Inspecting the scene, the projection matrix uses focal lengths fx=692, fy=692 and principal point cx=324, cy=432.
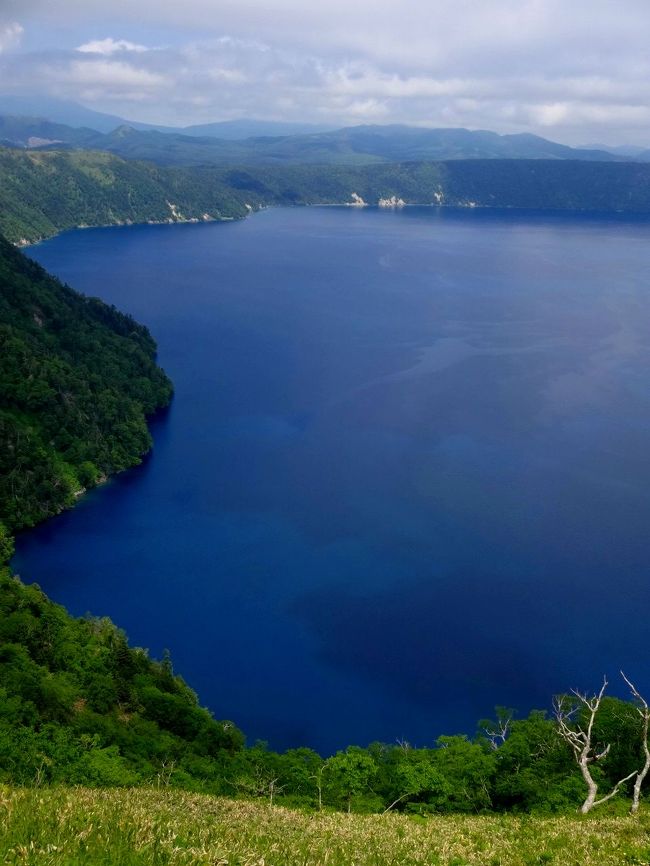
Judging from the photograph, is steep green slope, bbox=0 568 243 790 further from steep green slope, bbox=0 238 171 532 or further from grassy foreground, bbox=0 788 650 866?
steep green slope, bbox=0 238 171 532

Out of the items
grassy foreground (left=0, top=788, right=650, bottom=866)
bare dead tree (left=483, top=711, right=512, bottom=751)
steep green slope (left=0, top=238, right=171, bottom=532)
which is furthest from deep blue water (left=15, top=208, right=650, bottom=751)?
grassy foreground (left=0, top=788, right=650, bottom=866)

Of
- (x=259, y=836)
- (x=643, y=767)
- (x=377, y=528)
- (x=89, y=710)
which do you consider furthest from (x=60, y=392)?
(x=259, y=836)

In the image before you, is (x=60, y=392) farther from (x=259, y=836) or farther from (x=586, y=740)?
(x=259, y=836)

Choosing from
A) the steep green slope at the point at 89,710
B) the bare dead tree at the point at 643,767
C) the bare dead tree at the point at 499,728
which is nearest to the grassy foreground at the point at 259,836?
the bare dead tree at the point at 643,767

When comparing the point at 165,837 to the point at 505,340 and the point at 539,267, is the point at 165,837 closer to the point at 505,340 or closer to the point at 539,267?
the point at 505,340

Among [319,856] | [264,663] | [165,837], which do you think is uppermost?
[165,837]

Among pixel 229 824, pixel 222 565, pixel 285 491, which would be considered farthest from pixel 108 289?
pixel 229 824
